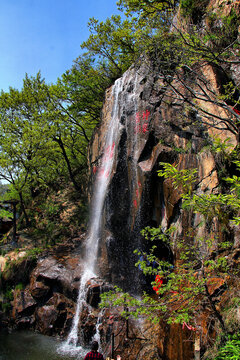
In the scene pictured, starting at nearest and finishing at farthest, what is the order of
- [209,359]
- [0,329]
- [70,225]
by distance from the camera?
[209,359] → [0,329] → [70,225]

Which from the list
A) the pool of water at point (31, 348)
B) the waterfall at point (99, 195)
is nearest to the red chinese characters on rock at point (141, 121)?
the waterfall at point (99, 195)

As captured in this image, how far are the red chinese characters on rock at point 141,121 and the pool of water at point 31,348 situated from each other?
9.49 m

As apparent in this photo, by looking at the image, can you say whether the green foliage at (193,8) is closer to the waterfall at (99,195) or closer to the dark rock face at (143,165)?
the dark rock face at (143,165)

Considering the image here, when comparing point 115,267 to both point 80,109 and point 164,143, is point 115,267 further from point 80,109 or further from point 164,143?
point 80,109

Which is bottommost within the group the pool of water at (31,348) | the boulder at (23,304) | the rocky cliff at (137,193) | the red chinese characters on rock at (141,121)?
the pool of water at (31,348)

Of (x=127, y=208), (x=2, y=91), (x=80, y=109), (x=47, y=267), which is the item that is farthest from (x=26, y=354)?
(x=2, y=91)

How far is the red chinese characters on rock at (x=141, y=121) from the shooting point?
36.0ft

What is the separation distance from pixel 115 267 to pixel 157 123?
7201 millimetres

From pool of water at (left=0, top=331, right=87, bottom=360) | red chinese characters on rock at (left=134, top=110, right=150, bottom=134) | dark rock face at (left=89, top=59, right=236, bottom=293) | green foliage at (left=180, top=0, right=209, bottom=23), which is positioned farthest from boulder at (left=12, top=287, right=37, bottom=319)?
green foliage at (left=180, top=0, right=209, bottom=23)

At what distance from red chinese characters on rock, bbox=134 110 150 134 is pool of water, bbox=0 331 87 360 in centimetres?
949

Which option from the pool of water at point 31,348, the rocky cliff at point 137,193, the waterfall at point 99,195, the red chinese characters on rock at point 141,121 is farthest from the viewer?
the waterfall at point 99,195

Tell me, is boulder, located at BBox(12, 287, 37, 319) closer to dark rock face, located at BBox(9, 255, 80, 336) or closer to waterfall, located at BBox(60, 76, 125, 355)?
dark rock face, located at BBox(9, 255, 80, 336)

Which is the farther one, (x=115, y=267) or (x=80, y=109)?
(x=80, y=109)

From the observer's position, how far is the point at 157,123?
10711 mm
